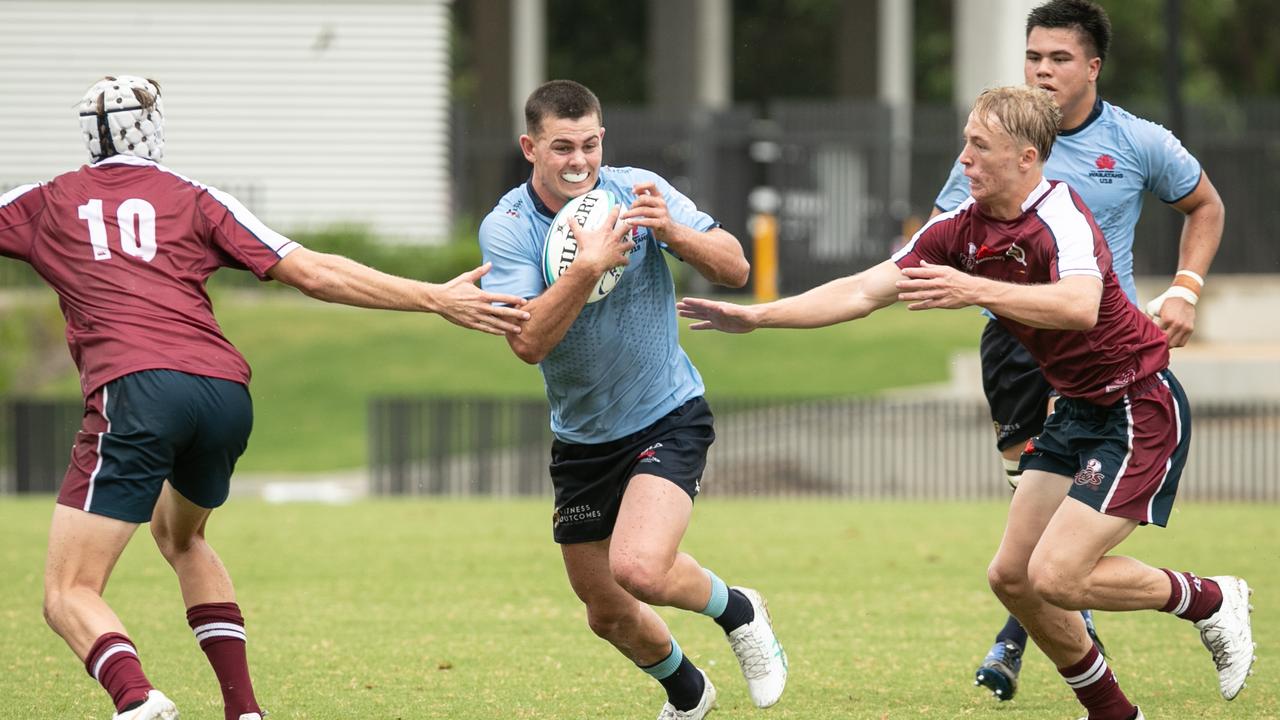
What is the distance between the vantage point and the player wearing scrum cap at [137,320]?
551cm

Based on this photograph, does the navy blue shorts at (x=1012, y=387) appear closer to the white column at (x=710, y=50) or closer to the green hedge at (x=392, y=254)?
the green hedge at (x=392, y=254)

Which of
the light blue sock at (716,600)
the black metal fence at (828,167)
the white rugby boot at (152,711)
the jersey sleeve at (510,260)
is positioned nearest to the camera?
the white rugby boot at (152,711)

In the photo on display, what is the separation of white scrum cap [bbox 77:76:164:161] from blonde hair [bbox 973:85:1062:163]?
9.32 feet

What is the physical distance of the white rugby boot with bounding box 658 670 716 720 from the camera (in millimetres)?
6602

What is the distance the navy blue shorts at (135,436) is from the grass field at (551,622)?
63.7 inches

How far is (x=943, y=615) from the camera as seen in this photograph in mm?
9523

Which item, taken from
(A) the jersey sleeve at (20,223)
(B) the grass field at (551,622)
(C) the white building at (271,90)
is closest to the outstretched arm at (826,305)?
(B) the grass field at (551,622)

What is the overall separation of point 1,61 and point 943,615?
951 inches

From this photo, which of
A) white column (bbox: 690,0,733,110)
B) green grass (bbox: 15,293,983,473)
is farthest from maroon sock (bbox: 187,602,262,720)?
white column (bbox: 690,0,733,110)

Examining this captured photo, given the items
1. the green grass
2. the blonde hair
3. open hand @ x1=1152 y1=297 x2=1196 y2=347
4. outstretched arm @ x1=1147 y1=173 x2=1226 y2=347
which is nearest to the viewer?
the blonde hair

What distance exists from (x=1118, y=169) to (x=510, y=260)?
2.68 meters

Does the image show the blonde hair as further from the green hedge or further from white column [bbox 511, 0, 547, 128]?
white column [bbox 511, 0, 547, 128]

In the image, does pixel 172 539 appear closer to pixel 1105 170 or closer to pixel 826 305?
pixel 826 305

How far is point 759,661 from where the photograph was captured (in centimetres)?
655
